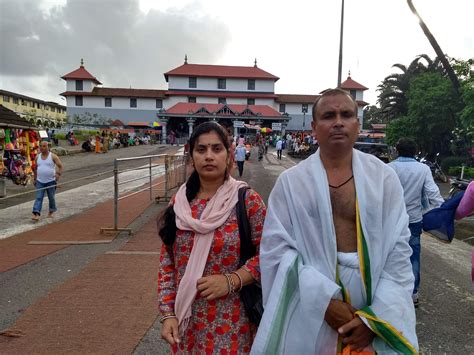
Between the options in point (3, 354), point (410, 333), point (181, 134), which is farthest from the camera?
point (181, 134)

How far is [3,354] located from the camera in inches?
121

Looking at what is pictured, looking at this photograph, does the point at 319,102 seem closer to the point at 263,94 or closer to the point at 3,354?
the point at 3,354

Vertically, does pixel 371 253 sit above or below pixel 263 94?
below

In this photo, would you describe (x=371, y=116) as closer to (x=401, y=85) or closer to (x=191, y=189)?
(x=401, y=85)

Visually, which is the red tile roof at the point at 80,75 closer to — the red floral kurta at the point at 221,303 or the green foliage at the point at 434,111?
the green foliage at the point at 434,111

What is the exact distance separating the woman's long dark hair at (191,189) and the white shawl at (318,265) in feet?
1.58

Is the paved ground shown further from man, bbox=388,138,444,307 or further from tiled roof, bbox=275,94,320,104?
tiled roof, bbox=275,94,320,104

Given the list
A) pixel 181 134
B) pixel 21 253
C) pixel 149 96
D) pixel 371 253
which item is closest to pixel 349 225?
pixel 371 253

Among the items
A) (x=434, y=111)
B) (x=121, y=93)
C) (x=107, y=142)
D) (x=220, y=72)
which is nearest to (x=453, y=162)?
(x=434, y=111)

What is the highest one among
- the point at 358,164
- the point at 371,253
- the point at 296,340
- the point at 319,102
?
the point at 319,102

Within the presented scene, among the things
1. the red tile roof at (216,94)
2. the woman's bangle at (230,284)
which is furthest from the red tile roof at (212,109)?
the woman's bangle at (230,284)

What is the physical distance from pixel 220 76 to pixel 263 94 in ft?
21.9

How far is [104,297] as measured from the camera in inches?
166

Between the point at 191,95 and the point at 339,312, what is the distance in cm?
5346
